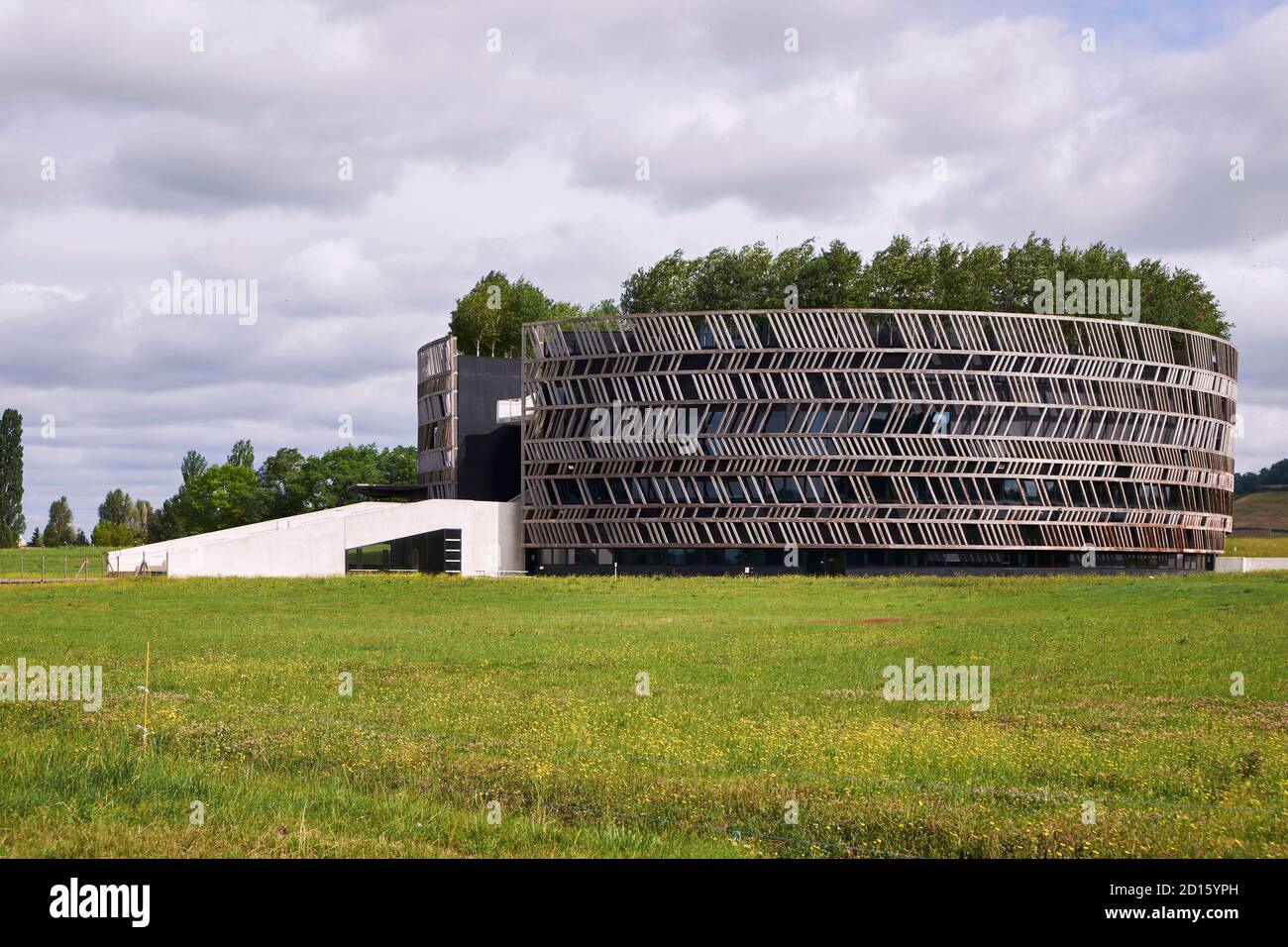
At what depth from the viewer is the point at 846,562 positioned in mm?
88625

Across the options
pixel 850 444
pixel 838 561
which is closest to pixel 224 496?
pixel 838 561

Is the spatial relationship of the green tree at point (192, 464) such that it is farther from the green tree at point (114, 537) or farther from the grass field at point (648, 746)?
the grass field at point (648, 746)

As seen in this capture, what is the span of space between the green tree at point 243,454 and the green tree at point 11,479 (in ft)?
102

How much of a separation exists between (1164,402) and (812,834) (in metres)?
88.8

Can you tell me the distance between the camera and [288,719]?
19.6m

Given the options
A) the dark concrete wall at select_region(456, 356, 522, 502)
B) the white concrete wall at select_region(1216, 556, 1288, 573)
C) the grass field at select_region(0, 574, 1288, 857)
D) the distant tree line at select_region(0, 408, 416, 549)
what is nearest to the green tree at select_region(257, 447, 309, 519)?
the distant tree line at select_region(0, 408, 416, 549)

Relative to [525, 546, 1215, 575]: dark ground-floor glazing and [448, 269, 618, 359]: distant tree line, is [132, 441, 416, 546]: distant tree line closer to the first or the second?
[448, 269, 618, 359]: distant tree line

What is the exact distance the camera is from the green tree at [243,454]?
16525 cm

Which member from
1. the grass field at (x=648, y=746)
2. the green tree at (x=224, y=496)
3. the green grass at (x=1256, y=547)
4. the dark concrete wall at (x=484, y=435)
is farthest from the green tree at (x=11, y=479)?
the green grass at (x=1256, y=547)

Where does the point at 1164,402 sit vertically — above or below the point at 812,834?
above

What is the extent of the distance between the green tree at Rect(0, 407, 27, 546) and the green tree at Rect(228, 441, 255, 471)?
3097 centimetres

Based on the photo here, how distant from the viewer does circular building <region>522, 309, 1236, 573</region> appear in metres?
87.6
